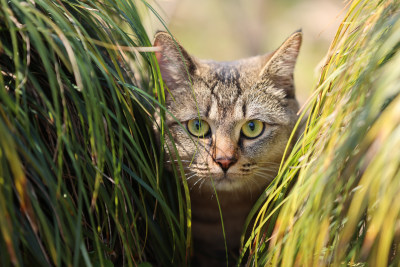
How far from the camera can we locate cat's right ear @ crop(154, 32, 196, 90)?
192 centimetres

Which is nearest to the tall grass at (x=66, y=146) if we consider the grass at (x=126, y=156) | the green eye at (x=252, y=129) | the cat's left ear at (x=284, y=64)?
the grass at (x=126, y=156)

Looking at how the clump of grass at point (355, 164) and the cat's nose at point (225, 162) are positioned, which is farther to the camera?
the cat's nose at point (225, 162)

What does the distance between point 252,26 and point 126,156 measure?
14.5 feet

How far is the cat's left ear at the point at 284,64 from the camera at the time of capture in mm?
1985

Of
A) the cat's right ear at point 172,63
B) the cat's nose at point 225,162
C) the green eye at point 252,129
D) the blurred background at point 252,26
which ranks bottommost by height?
the cat's nose at point 225,162

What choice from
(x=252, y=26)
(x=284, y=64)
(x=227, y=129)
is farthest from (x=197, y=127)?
(x=252, y=26)

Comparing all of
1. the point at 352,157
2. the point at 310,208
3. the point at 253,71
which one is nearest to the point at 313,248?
the point at 310,208

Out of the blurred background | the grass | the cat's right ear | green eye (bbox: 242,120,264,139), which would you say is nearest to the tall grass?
the grass

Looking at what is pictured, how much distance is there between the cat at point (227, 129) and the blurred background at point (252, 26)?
3.26 metres

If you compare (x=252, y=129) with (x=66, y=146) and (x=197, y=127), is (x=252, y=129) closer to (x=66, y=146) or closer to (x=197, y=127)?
(x=197, y=127)

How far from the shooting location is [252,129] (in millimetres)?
1999

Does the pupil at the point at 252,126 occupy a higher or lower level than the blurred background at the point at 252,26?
lower

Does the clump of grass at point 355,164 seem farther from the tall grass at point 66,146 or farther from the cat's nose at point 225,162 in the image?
the tall grass at point 66,146

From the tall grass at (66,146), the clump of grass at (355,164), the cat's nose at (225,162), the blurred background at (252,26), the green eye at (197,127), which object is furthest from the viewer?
the blurred background at (252,26)
